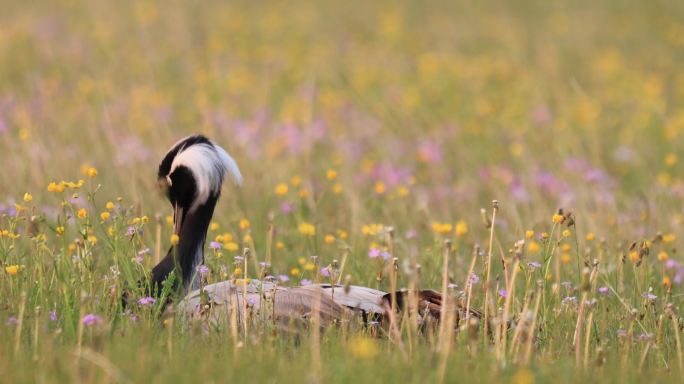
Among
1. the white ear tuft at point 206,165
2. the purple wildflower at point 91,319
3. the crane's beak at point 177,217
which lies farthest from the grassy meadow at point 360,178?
the white ear tuft at point 206,165

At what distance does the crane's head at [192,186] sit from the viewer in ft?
17.3

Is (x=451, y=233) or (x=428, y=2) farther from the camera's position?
(x=428, y=2)

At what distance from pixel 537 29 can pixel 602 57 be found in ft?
5.93

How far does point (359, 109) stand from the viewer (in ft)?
37.0

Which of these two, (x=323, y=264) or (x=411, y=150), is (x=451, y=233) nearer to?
(x=323, y=264)

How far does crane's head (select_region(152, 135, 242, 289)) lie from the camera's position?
17.3 ft

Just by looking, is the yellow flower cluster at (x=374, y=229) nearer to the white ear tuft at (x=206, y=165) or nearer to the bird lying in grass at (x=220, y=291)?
the bird lying in grass at (x=220, y=291)

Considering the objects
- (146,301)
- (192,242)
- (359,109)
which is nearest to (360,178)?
(359,109)

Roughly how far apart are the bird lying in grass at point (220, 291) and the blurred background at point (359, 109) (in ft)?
2.17

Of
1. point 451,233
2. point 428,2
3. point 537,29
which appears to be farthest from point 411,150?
point 428,2

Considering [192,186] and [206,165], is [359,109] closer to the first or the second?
[192,186]

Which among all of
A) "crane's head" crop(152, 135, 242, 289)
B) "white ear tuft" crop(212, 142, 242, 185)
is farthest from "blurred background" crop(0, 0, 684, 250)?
"white ear tuft" crop(212, 142, 242, 185)

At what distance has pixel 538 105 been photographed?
11102 mm

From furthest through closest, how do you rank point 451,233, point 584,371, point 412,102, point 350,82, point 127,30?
point 127,30 → point 350,82 → point 412,102 → point 451,233 → point 584,371
